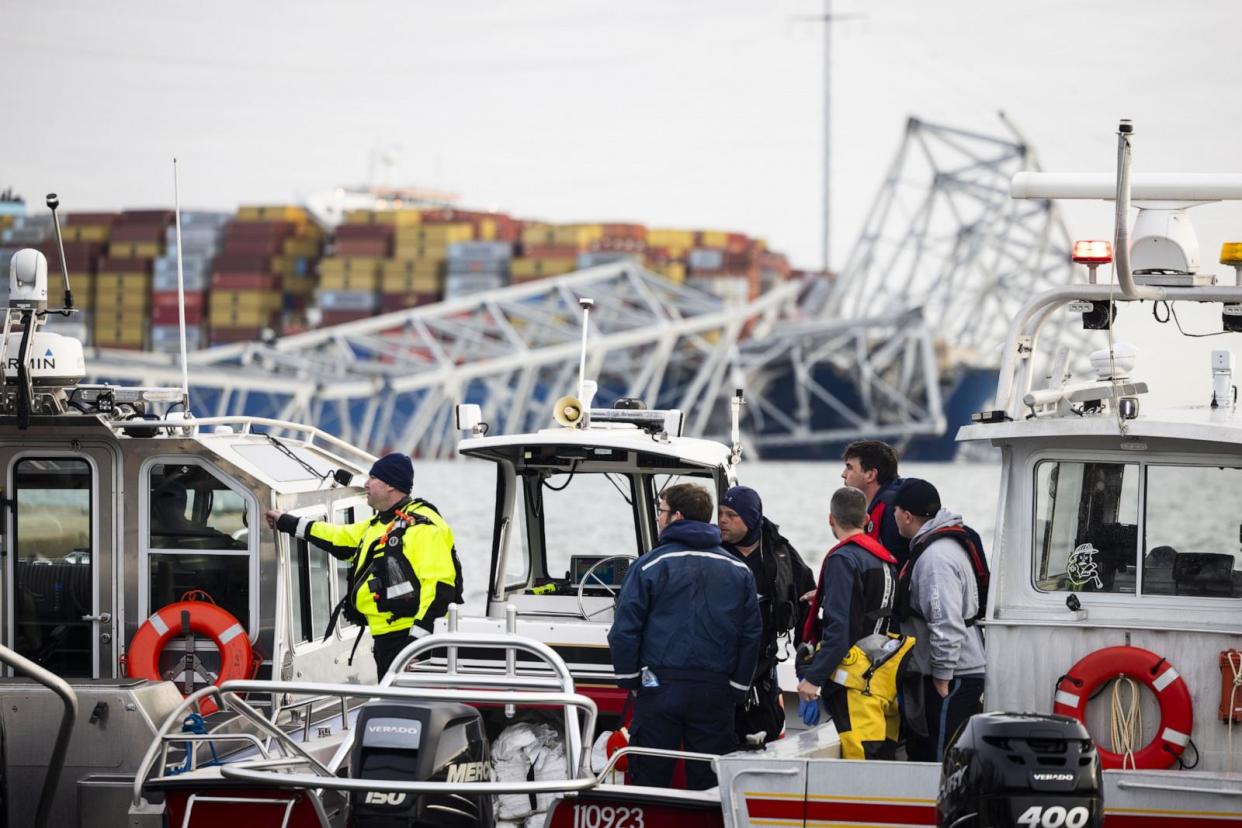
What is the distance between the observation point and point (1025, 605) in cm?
670

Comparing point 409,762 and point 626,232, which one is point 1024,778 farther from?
point 626,232

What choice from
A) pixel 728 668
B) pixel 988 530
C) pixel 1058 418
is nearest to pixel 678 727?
pixel 728 668

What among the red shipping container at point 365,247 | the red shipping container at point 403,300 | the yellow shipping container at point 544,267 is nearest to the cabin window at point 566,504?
the yellow shipping container at point 544,267

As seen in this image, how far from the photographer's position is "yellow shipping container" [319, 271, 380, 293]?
110 metres

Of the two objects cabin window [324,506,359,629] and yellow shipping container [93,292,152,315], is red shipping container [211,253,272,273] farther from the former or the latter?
cabin window [324,506,359,629]

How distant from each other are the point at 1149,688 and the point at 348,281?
350 ft

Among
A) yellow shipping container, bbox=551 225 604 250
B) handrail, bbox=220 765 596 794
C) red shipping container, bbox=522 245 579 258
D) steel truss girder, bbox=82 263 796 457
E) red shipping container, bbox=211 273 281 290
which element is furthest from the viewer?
yellow shipping container, bbox=551 225 604 250

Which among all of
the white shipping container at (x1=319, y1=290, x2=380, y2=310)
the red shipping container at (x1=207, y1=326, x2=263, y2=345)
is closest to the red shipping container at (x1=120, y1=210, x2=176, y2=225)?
the red shipping container at (x1=207, y1=326, x2=263, y2=345)

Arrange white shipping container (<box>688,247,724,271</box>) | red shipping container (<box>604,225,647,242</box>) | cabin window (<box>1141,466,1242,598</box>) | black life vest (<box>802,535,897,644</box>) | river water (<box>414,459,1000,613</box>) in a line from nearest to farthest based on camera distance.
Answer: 1. cabin window (<box>1141,466,1242,598</box>)
2. black life vest (<box>802,535,897,644</box>)
3. river water (<box>414,459,1000,613</box>)
4. white shipping container (<box>688,247,724,271</box>)
5. red shipping container (<box>604,225,647,242</box>)

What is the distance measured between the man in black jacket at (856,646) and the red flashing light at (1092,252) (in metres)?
1.37

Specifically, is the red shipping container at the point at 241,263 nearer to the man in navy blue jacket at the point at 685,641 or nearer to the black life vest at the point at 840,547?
the black life vest at the point at 840,547

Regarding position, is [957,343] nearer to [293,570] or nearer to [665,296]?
[665,296]

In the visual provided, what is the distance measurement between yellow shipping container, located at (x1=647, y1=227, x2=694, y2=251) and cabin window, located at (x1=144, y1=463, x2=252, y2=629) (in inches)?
4001

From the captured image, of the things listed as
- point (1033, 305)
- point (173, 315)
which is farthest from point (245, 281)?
point (1033, 305)
